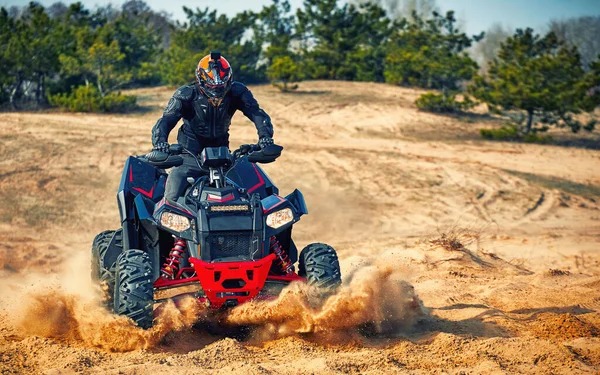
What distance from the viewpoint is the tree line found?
2572cm

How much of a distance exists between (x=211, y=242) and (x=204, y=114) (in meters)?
1.56

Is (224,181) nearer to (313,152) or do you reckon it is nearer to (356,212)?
(356,212)

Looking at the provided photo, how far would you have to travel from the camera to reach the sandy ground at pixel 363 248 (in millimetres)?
6113

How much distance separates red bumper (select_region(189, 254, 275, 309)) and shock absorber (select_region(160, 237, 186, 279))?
41cm

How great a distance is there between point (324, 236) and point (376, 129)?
10.9 m

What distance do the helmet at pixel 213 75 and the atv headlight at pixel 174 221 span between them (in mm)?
1248

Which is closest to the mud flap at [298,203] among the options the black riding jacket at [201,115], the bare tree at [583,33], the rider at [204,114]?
the rider at [204,114]

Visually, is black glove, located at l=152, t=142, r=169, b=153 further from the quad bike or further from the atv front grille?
the atv front grille

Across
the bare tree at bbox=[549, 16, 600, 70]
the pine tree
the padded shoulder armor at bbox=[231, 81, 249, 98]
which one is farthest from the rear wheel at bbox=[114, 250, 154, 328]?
the bare tree at bbox=[549, 16, 600, 70]

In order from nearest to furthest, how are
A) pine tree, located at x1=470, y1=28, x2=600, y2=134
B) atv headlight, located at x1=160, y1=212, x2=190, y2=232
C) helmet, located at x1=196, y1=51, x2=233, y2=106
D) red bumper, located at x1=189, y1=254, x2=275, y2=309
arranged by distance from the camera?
1. red bumper, located at x1=189, y1=254, x2=275, y2=309
2. atv headlight, located at x1=160, y1=212, x2=190, y2=232
3. helmet, located at x1=196, y1=51, x2=233, y2=106
4. pine tree, located at x1=470, y1=28, x2=600, y2=134

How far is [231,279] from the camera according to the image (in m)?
6.34

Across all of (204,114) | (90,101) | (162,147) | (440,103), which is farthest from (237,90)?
(440,103)

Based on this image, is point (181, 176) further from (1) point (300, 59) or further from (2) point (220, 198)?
(1) point (300, 59)

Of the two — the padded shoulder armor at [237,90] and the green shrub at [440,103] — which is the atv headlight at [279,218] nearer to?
the padded shoulder armor at [237,90]
